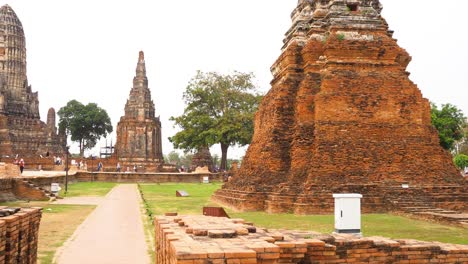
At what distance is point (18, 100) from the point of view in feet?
203

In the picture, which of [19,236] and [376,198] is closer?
[19,236]

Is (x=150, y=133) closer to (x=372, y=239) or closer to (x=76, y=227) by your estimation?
(x=76, y=227)

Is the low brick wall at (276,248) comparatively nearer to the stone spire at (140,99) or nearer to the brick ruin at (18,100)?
the stone spire at (140,99)


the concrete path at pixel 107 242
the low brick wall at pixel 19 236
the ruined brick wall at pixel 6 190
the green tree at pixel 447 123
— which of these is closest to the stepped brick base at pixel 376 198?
the concrete path at pixel 107 242

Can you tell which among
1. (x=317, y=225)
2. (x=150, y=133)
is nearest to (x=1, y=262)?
(x=317, y=225)

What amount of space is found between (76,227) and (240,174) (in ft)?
26.7

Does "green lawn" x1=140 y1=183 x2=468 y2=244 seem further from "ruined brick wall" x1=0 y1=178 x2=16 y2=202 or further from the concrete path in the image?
"ruined brick wall" x1=0 y1=178 x2=16 y2=202

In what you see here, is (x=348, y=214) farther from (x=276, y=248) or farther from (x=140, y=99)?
(x=140, y=99)

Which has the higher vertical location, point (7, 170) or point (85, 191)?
point (7, 170)

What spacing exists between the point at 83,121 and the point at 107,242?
70949mm

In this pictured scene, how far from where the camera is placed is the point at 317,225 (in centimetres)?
1201

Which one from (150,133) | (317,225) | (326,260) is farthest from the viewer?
(150,133)

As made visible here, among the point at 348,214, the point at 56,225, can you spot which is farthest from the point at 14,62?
the point at 348,214

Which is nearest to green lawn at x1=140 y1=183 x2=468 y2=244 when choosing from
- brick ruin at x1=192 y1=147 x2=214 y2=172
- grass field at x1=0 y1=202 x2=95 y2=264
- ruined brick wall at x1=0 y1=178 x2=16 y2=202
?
grass field at x1=0 y1=202 x2=95 y2=264
